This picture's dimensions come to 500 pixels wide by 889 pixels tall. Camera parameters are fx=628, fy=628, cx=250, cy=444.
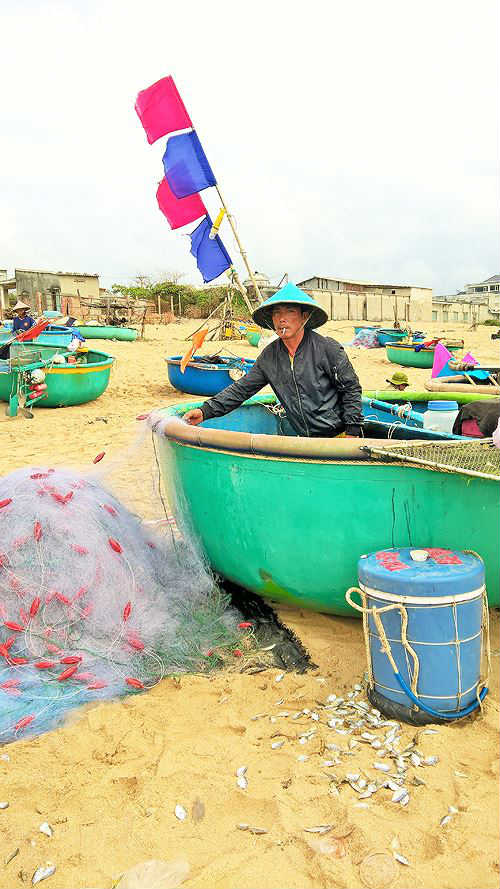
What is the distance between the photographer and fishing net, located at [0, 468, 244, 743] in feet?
9.13

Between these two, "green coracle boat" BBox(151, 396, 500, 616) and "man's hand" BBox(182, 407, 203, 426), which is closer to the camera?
"green coracle boat" BBox(151, 396, 500, 616)

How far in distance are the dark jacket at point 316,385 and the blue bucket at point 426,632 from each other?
1.34 metres

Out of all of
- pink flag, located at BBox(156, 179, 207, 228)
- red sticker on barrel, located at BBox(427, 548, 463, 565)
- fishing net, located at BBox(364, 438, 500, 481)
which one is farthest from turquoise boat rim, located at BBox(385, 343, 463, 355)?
red sticker on barrel, located at BBox(427, 548, 463, 565)

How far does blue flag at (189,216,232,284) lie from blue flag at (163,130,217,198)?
615mm

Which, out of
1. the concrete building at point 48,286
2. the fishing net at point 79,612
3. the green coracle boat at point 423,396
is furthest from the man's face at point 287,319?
the concrete building at point 48,286

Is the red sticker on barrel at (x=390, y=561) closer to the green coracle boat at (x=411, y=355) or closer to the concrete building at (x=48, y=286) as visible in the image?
the green coracle boat at (x=411, y=355)

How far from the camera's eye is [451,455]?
2.59 metres

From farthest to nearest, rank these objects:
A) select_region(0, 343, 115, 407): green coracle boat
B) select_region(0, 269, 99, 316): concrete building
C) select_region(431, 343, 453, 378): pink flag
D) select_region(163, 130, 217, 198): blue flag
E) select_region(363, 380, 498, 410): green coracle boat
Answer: select_region(0, 269, 99, 316): concrete building → select_region(0, 343, 115, 407): green coracle boat → select_region(163, 130, 217, 198): blue flag → select_region(431, 343, 453, 378): pink flag → select_region(363, 380, 498, 410): green coracle boat

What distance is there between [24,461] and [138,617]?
4423 mm

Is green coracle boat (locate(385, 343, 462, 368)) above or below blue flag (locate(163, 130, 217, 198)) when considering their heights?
below

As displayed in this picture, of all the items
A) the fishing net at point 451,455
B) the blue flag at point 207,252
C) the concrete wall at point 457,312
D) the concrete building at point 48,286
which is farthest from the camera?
the concrete wall at point 457,312

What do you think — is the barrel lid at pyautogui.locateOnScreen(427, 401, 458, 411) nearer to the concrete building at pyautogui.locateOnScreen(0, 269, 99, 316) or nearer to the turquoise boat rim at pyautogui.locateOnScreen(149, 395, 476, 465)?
the turquoise boat rim at pyautogui.locateOnScreen(149, 395, 476, 465)

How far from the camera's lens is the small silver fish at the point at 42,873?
184cm

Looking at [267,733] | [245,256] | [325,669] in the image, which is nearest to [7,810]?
[267,733]
